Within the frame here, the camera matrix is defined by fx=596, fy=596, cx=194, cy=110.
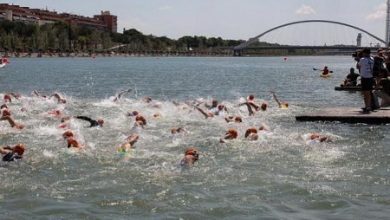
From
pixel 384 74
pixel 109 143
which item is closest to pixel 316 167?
pixel 109 143

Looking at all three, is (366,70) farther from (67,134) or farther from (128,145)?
(67,134)

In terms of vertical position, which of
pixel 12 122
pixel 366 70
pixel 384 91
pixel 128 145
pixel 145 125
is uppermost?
pixel 366 70

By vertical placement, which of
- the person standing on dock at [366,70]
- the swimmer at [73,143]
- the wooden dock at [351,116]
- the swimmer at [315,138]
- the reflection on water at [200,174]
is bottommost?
the reflection on water at [200,174]

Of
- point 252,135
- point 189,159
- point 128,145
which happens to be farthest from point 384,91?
point 189,159

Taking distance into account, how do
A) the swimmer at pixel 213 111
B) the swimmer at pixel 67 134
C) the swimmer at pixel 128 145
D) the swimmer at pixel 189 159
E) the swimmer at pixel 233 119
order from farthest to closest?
Answer: the swimmer at pixel 213 111
the swimmer at pixel 233 119
the swimmer at pixel 67 134
the swimmer at pixel 128 145
the swimmer at pixel 189 159

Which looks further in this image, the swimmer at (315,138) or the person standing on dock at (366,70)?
the person standing on dock at (366,70)

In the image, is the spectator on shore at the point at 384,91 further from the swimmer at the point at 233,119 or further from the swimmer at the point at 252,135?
the swimmer at the point at 252,135

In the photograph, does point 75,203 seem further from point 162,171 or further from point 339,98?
point 339,98

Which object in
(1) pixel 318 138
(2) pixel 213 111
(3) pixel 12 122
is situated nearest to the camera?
(1) pixel 318 138

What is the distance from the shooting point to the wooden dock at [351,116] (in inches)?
890

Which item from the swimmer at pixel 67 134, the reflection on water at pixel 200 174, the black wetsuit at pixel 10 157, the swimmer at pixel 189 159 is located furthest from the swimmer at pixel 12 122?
the swimmer at pixel 189 159

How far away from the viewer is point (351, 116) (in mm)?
23266

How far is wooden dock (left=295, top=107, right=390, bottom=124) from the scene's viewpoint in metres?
22.6

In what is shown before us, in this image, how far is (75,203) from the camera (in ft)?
40.4
